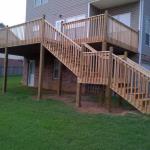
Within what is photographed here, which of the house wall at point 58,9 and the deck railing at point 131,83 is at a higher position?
the house wall at point 58,9

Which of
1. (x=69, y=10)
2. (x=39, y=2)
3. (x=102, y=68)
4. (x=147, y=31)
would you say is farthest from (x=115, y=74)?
(x=39, y=2)

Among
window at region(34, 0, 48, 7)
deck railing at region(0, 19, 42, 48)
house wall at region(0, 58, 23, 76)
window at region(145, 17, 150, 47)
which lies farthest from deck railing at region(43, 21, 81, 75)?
house wall at region(0, 58, 23, 76)

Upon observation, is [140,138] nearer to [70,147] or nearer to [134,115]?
[70,147]

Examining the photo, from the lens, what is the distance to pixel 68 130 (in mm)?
7844

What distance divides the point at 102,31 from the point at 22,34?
4.58 metres

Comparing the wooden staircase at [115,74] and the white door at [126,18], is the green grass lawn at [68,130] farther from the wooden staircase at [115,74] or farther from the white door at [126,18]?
the white door at [126,18]

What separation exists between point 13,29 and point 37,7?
635cm

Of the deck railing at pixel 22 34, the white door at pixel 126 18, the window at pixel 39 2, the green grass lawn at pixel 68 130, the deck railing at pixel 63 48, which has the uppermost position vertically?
the window at pixel 39 2

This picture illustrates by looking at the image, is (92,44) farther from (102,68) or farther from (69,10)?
(69,10)

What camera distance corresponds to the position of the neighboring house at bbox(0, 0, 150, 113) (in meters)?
11.1

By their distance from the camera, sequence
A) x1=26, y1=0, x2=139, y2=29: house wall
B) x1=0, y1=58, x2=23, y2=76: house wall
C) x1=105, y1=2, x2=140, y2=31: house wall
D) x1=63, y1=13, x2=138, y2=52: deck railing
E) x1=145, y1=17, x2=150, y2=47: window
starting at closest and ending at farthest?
1. x1=63, y1=13, x2=138, y2=52: deck railing
2. x1=105, y1=2, x2=140, y2=31: house wall
3. x1=26, y1=0, x2=139, y2=29: house wall
4. x1=145, y1=17, x2=150, y2=47: window
5. x1=0, y1=58, x2=23, y2=76: house wall

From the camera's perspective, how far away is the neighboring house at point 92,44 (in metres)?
11.1

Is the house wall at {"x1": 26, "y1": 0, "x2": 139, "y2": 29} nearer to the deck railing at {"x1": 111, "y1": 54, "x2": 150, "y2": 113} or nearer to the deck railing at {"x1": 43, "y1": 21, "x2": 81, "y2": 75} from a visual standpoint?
the deck railing at {"x1": 43, "y1": 21, "x2": 81, "y2": 75}

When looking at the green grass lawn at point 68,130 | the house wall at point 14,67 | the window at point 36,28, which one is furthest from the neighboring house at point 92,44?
the house wall at point 14,67
